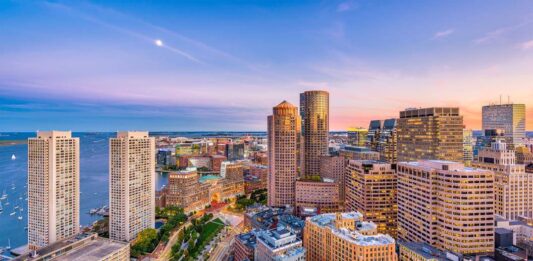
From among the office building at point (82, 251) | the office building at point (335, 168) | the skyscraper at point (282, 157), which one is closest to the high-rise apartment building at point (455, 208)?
the skyscraper at point (282, 157)

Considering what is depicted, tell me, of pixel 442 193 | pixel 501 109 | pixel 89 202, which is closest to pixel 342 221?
pixel 442 193

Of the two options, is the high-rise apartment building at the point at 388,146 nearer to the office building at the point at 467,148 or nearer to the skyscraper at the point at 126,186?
the office building at the point at 467,148

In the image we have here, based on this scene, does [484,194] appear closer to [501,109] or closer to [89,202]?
[89,202]

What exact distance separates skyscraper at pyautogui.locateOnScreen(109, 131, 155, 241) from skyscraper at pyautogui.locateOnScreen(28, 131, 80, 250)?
398 inches

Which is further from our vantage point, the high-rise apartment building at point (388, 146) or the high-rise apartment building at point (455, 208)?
the high-rise apartment building at point (388, 146)

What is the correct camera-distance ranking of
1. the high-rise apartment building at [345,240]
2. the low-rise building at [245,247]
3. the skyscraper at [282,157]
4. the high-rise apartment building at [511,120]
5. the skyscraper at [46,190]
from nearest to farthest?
the high-rise apartment building at [345,240], the low-rise building at [245,247], the skyscraper at [46,190], the skyscraper at [282,157], the high-rise apartment building at [511,120]

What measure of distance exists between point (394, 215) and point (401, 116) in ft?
137

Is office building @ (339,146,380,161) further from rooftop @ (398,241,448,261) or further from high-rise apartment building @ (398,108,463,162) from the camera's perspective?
rooftop @ (398,241,448,261)

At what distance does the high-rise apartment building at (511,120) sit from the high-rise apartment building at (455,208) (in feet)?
413

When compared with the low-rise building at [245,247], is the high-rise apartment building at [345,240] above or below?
above

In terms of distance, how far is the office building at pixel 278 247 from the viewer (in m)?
47.9

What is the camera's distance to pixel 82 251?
53.5 metres

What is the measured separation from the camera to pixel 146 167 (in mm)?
80438

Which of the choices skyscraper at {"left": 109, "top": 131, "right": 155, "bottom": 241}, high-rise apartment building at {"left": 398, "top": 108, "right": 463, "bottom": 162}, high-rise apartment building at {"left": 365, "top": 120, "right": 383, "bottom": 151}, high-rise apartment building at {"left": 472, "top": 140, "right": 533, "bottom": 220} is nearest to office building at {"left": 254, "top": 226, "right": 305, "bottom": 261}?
skyscraper at {"left": 109, "top": 131, "right": 155, "bottom": 241}
